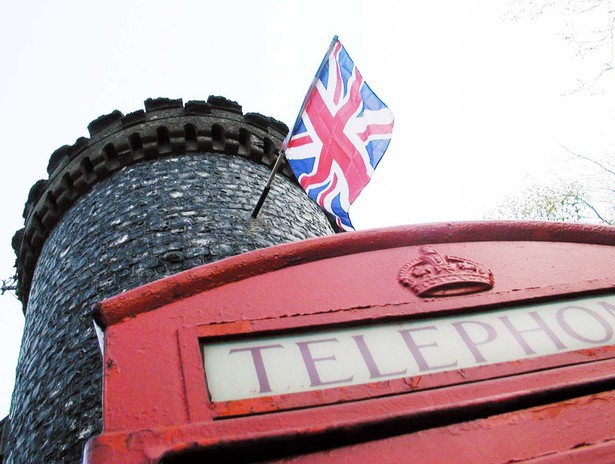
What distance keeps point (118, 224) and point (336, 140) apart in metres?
2.17

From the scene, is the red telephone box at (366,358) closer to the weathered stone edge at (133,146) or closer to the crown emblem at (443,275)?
the crown emblem at (443,275)

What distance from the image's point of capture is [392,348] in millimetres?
1675

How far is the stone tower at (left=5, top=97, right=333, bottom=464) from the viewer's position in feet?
14.0

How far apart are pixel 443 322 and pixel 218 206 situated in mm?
3898

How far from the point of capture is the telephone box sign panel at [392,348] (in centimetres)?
155

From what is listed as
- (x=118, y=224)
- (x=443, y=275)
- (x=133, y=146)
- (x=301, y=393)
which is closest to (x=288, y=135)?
(x=118, y=224)

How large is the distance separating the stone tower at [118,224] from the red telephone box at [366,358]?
247 centimetres

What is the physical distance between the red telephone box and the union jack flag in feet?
9.86

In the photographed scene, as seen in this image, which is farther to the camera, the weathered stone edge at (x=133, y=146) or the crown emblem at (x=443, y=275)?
the weathered stone edge at (x=133, y=146)

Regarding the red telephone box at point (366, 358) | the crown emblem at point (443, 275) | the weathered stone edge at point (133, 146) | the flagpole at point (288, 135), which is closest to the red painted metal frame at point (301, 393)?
the red telephone box at point (366, 358)

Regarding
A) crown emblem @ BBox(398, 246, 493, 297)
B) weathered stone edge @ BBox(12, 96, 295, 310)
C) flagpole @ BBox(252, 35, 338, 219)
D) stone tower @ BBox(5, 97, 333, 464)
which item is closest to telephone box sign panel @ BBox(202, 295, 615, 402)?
crown emblem @ BBox(398, 246, 493, 297)

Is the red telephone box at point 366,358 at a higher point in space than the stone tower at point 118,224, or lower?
lower

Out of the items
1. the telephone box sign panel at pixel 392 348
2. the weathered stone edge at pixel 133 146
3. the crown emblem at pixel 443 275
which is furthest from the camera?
the weathered stone edge at pixel 133 146

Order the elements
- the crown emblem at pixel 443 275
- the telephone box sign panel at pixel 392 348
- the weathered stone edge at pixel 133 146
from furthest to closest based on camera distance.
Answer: the weathered stone edge at pixel 133 146
the crown emblem at pixel 443 275
the telephone box sign panel at pixel 392 348
